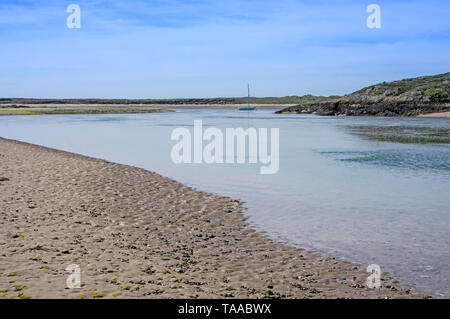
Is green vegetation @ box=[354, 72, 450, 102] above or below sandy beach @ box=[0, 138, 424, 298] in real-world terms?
above

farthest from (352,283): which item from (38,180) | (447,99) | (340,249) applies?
(447,99)

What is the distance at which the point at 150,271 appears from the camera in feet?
25.8

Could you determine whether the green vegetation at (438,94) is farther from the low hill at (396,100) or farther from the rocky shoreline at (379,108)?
the rocky shoreline at (379,108)

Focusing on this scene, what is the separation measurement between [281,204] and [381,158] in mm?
13883

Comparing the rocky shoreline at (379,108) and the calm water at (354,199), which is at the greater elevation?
the rocky shoreline at (379,108)

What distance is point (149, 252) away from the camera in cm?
919

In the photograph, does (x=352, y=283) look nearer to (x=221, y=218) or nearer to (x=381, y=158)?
(x=221, y=218)

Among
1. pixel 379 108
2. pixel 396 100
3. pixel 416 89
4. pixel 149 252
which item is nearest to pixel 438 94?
pixel 416 89

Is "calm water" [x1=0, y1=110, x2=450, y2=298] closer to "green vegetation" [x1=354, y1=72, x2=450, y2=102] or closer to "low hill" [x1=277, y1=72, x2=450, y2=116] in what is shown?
"low hill" [x1=277, y1=72, x2=450, y2=116]

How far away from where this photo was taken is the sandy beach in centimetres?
711

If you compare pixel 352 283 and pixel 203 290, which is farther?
pixel 352 283

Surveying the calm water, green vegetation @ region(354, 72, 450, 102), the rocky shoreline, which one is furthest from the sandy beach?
green vegetation @ region(354, 72, 450, 102)

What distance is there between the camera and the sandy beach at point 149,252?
711cm

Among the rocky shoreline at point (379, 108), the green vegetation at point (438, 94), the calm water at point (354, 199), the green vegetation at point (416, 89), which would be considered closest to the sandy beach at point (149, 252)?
the calm water at point (354, 199)
